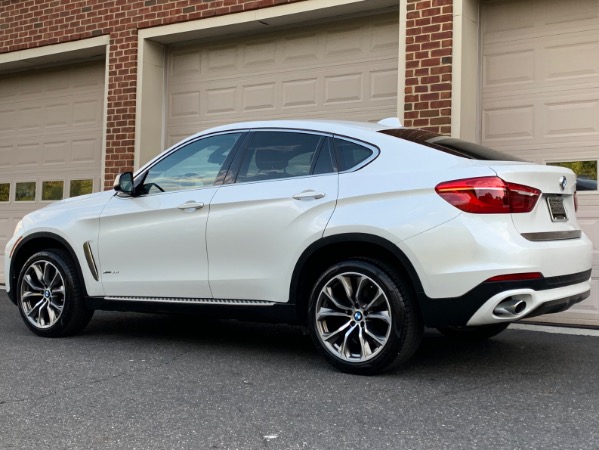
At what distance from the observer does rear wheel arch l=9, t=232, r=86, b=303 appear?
5.84m

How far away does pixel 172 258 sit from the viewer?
17.0ft

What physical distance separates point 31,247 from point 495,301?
4.01m

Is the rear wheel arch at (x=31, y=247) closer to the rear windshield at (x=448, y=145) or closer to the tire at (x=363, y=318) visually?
the tire at (x=363, y=318)

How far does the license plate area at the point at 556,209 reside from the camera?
14.0 ft

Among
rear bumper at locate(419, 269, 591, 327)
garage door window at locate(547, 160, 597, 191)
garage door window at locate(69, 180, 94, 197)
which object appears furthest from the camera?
garage door window at locate(69, 180, 94, 197)

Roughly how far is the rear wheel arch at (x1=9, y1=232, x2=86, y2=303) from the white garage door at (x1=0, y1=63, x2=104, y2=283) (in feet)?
14.2

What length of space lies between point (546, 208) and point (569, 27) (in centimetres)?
365

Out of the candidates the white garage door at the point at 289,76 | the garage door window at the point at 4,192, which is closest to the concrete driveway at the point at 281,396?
the white garage door at the point at 289,76

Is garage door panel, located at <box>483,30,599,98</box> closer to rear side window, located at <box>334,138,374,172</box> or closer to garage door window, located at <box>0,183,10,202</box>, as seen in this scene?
rear side window, located at <box>334,138,374,172</box>

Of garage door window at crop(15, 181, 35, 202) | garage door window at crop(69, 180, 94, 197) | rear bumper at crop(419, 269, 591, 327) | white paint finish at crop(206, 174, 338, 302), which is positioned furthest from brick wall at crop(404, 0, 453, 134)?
garage door window at crop(15, 181, 35, 202)

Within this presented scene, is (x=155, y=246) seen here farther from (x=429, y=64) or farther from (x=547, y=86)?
(x=547, y=86)

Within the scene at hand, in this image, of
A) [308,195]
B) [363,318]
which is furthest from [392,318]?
[308,195]

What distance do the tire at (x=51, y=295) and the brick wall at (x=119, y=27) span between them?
3825mm

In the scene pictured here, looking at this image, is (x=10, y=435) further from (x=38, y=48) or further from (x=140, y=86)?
(x=38, y=48)
